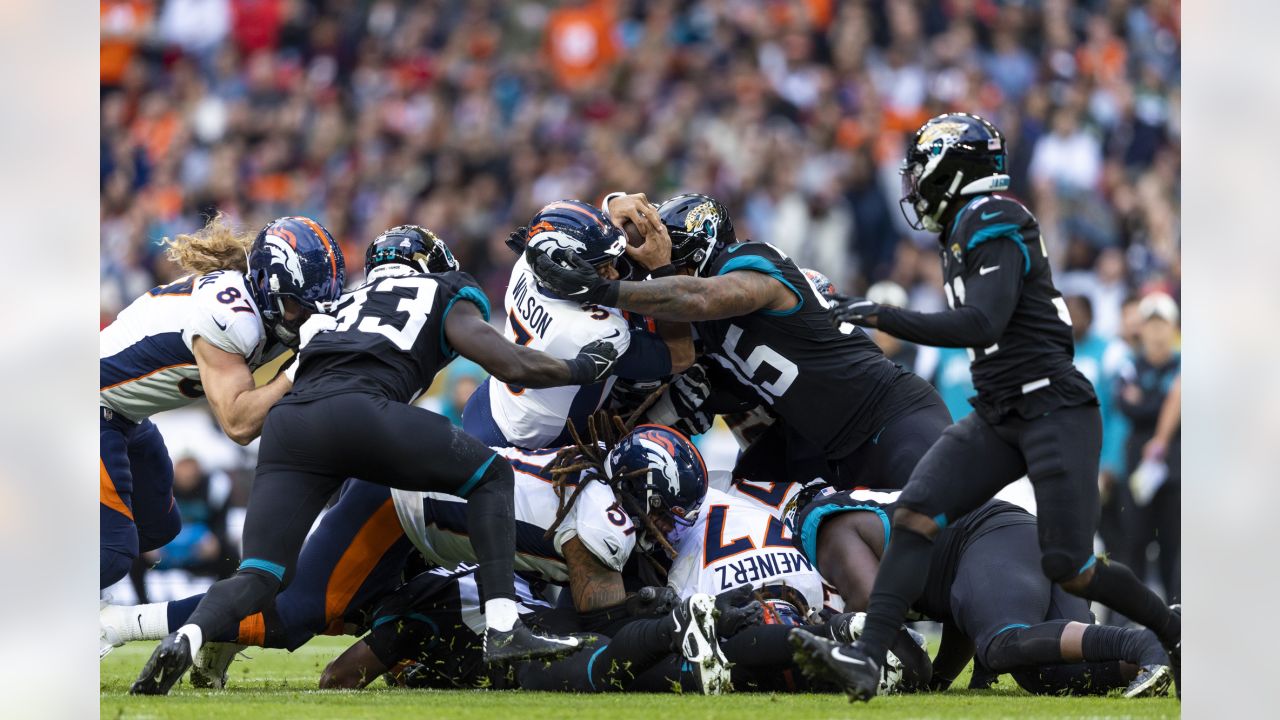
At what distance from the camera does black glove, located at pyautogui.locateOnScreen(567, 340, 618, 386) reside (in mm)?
5281

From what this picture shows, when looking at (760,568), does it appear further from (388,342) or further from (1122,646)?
(388,342)

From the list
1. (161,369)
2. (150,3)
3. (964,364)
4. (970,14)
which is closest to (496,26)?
(150,3)

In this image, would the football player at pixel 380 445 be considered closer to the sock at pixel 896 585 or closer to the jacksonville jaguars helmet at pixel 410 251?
the jacksonville jaguars helmet at pixel 410 251

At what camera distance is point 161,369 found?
563 cm

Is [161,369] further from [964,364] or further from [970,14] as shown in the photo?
[970,14]

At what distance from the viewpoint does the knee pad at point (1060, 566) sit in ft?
14.2

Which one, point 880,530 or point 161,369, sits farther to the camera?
point 161,369

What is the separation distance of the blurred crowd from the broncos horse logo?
6867 mm

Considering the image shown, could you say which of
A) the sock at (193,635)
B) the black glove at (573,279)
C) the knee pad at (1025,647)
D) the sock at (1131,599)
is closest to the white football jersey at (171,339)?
the black glove at (573,279)

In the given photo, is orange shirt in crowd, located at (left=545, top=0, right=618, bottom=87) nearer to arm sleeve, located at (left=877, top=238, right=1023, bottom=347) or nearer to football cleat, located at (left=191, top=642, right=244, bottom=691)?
football cleat, located at (left=191, top=642, right=244, bottom=691)

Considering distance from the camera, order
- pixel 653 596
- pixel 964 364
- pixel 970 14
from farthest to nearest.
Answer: pixel 970 14 < pixel 964 364 < pixel 653 596
